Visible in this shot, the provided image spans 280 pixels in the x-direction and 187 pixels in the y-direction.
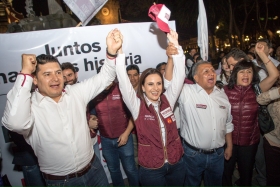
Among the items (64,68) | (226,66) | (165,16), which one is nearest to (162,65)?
(226,66)

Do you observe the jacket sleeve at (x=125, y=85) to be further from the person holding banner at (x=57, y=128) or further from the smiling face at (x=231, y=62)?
the smiling face at (x=231, y=62)

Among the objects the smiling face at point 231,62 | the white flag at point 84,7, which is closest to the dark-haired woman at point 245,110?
the smiling face at point 231,62

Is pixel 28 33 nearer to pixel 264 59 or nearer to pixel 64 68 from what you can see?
pixel 64 68

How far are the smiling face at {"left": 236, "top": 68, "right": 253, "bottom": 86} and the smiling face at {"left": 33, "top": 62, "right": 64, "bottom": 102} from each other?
2388mm

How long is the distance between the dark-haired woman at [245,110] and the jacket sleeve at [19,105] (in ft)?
8.40

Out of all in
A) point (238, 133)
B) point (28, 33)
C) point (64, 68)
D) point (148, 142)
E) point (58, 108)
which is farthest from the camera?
point (28, 33)

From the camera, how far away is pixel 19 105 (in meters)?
1.88

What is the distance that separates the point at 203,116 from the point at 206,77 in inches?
20.3

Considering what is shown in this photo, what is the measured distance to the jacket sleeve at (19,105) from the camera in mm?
1877

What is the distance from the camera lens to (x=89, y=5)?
3.57 metres

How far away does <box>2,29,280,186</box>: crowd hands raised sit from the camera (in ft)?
7.09

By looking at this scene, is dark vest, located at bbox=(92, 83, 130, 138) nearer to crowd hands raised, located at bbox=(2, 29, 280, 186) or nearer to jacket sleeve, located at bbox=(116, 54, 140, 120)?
crowd hands raised, located at bbox=(2, 29, 280, 186)

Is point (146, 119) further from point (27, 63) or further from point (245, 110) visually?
point (245, 110)

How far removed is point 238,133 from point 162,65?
1727 mm
